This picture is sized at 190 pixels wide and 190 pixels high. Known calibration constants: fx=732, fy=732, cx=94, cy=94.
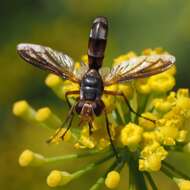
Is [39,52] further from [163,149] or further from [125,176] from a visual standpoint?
[125,176]

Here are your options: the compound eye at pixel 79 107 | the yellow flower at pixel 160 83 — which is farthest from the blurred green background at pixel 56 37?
the compound eye at pixel 79 107

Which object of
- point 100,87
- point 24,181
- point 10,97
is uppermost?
point 100,87

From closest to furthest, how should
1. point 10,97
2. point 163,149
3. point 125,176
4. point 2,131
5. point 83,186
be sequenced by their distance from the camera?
point 163,149 → point 83,186 → point 125,176 → point 2,131 → point 10,97

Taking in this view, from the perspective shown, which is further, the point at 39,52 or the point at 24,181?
the point at 24,181

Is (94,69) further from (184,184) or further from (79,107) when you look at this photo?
(184,184)

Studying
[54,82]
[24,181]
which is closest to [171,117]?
[54,82]

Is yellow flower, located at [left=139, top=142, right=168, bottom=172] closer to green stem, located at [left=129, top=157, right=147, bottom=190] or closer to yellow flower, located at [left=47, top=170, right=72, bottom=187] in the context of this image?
green stem, located at [left=129, top=157, right=147, bottom=190]

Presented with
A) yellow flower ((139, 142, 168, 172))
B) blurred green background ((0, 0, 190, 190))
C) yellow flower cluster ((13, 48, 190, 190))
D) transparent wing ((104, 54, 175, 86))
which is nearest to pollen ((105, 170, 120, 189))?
yellow flower cluster ((13, 48, 190, 190))
